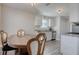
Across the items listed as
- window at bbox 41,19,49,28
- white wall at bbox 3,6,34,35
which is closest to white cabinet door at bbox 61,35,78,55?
window at bbox 41,19,49,28

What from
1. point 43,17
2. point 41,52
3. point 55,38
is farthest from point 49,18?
point 41,52

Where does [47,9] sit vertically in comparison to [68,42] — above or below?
above

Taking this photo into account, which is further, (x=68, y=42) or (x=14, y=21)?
(x=68, y=42)

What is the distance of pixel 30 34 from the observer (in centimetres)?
178

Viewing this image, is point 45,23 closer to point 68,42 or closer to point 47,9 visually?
point 47,9

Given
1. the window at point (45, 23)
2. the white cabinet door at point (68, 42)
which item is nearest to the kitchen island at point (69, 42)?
the white cabinet door at point (68, 42)

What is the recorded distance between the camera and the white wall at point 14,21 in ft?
5.62

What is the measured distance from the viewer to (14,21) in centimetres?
175

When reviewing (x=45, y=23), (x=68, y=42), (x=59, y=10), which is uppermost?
(x=59, y=10)

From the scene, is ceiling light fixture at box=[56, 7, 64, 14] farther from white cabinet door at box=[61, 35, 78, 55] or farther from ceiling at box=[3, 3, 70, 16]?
white cabinet door at box=[61, 35, 78, 55]

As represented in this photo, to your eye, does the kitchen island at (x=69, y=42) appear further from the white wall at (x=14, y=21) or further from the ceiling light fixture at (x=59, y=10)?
the white wall at (x=14, y=21)

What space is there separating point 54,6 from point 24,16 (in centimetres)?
44

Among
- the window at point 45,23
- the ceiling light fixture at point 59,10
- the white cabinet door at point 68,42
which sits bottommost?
the white cabinet door at point 68,42

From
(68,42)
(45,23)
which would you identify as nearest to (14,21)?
(45,23)
